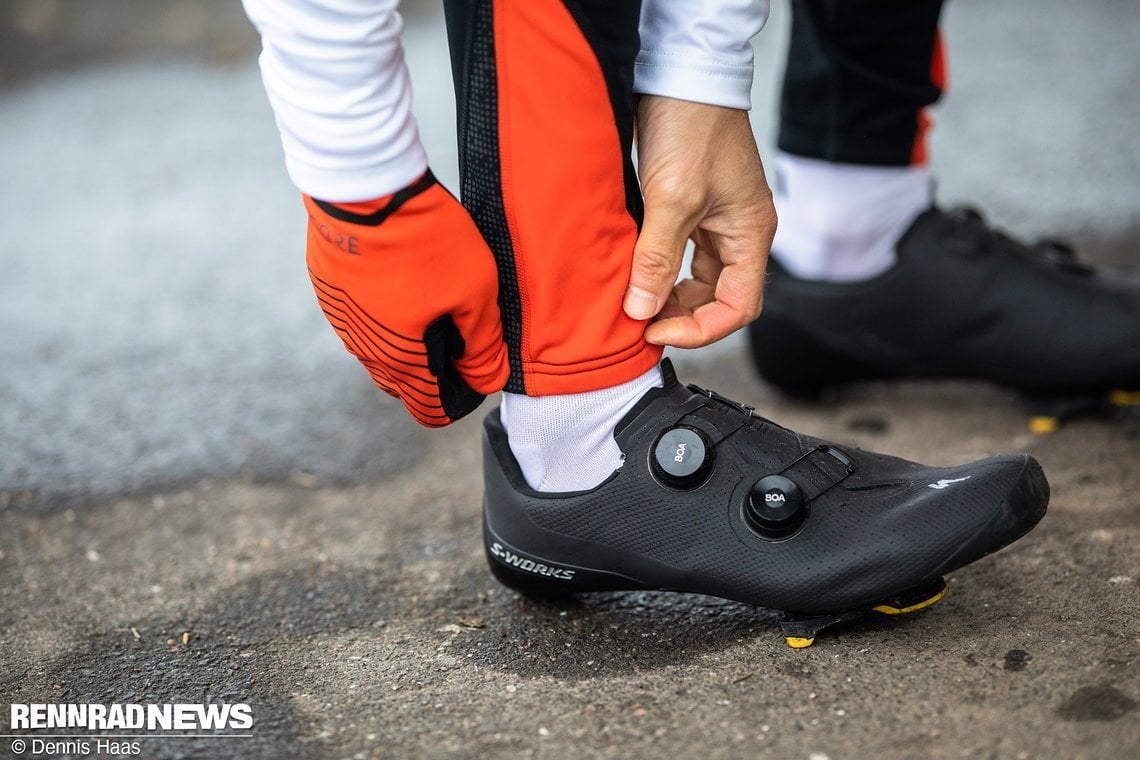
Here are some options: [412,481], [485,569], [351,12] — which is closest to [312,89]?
[351,12]

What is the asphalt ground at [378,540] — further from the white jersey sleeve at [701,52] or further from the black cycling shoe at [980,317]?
the white jersey sleeve at [701,52]

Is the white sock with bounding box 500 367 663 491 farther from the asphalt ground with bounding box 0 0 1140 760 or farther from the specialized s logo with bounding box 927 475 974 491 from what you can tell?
the specialized s logo with bounding box 927 475 974 491

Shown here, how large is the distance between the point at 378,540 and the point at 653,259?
550mm

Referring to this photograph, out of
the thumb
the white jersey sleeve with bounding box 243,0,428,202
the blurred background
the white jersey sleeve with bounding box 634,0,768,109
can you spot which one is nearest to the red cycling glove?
the white jersey sleeve with bounding box 243,0,428,202

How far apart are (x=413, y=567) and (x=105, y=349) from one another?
3.22 ft

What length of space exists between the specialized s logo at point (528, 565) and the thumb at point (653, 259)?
0.25m

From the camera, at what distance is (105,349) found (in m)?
1.91

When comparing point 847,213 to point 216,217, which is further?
point 216,217

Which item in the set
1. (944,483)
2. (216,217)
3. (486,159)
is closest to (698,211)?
(486,159)

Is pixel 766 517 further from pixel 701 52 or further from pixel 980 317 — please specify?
pixel 980 317

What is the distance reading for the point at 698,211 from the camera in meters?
0.96

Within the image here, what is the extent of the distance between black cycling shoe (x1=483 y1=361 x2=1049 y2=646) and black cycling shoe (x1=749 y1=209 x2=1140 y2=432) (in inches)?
19.7

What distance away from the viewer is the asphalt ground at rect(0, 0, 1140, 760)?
0.87m

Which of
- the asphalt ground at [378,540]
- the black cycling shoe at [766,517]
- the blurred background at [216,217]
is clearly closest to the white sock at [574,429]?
the black cycling shoe at [766,517]
